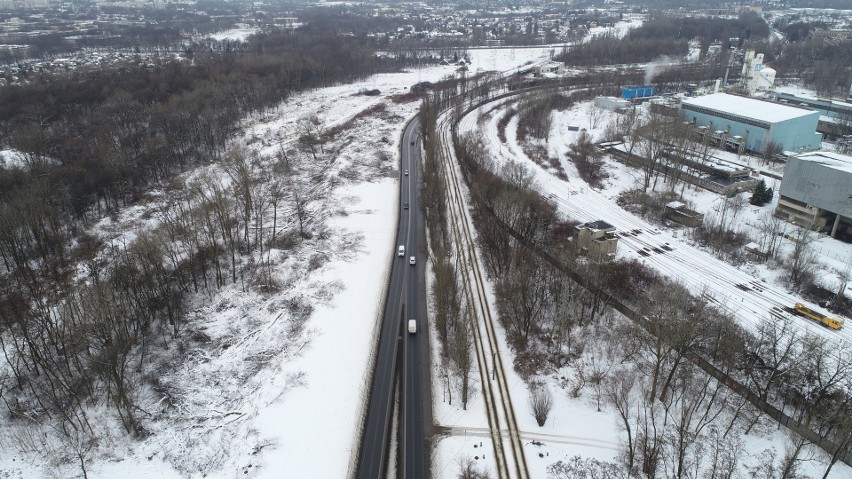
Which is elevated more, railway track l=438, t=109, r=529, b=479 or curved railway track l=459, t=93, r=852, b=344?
curved railway track l=459, t=93, r=852, b=344

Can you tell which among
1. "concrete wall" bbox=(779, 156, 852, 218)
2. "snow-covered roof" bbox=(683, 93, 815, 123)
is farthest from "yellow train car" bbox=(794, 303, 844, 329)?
"snow-covered roof" bbox=(683, 93, 815, 123)

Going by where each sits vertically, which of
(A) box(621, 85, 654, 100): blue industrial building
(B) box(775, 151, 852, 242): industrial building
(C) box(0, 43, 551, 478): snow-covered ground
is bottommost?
(C) box(0, 43, 551, 478): snow-covered ground

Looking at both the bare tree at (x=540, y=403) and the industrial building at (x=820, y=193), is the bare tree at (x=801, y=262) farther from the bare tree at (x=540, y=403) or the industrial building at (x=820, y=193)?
the bare tree at (x=540, y=403)

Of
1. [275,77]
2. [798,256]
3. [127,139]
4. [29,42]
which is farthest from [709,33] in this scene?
[29,42]

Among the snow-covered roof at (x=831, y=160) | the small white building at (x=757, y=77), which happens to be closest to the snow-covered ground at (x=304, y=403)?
the snow-covered roof at (x=831, y=160)

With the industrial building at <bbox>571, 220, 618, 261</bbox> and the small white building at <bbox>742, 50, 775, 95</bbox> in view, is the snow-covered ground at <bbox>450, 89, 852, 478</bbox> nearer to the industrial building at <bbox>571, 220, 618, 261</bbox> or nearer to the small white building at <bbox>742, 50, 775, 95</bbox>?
the industrial building at <bbox>571, 220, 618, 261</bbox>

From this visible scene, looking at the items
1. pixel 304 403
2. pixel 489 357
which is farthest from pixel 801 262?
pixel 304 403

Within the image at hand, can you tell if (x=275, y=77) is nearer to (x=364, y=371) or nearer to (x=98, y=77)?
(x=98, y=77)

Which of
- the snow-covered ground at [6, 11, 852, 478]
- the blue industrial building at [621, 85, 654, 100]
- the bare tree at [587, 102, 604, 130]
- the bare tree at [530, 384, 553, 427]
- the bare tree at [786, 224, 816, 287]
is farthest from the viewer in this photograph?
the blue industrial building at [621, 85, 654, 100]
